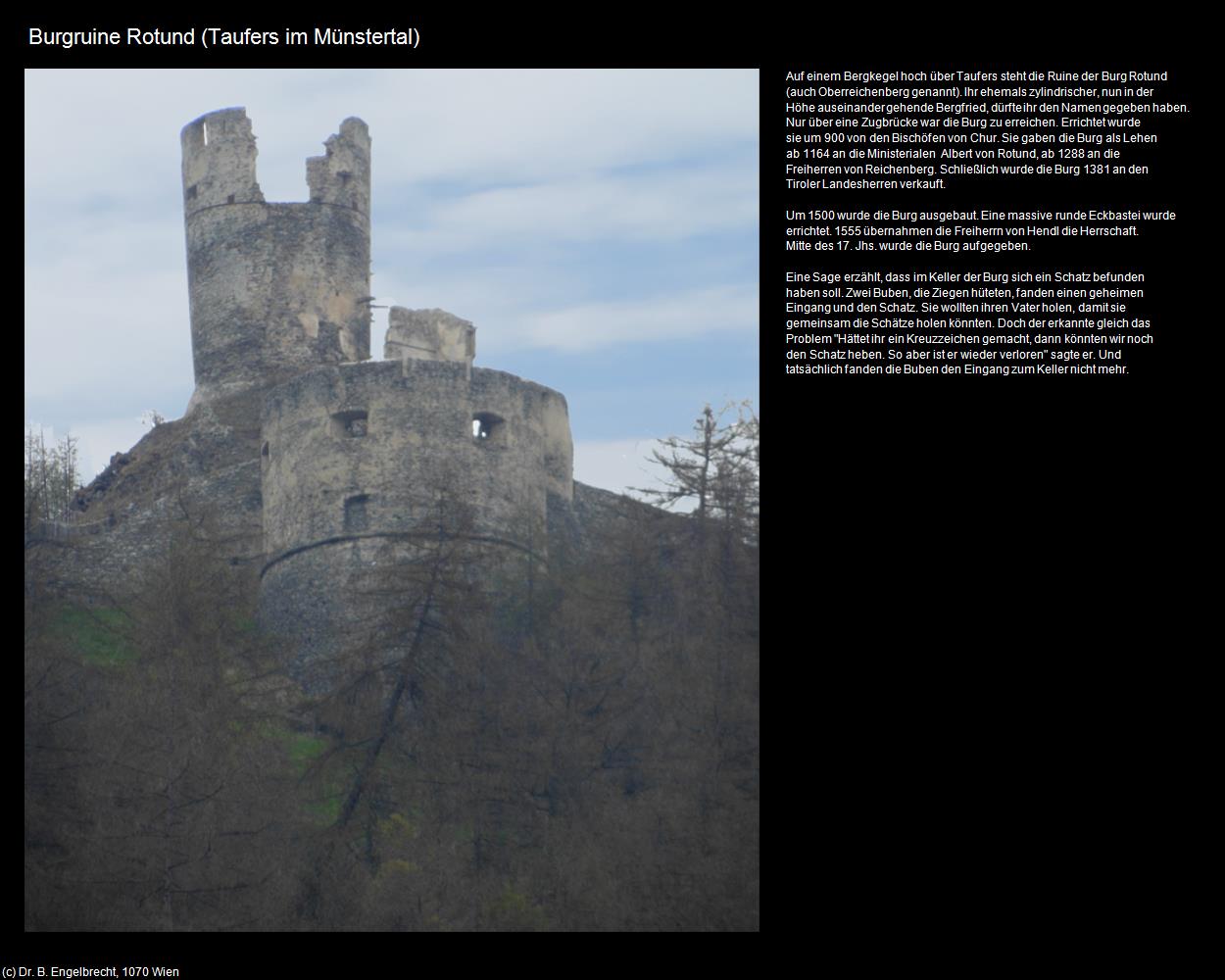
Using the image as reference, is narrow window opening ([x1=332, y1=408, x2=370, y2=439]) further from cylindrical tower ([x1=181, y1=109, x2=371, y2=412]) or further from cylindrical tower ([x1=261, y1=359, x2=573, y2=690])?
cylindrical tower ([x1=181, y1=109, x2=371, y2=412])

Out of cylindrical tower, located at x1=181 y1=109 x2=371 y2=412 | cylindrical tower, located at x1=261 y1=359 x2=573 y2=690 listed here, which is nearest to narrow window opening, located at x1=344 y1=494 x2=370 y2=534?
cylindrical tower, located at x1=261 y1=359 x2=573 y2=690

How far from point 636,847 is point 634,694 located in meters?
3.05

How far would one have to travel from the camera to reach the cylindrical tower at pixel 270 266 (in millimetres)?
36219

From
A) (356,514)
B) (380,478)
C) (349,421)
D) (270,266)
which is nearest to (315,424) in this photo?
(349,421)

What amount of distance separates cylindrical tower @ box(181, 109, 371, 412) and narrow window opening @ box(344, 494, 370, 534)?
256 inches

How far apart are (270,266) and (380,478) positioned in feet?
25.5

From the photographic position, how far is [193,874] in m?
21.3

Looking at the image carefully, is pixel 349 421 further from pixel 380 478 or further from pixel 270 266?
pixel 270 266

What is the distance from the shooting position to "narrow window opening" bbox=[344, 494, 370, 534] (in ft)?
98.0

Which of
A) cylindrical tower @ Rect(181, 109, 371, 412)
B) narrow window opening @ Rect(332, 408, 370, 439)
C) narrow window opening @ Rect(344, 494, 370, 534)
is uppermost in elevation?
cylindrical tower @ Rect(181, 109, 371, 412)

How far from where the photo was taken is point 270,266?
119 ft

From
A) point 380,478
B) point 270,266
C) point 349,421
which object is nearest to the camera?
point 380,478
